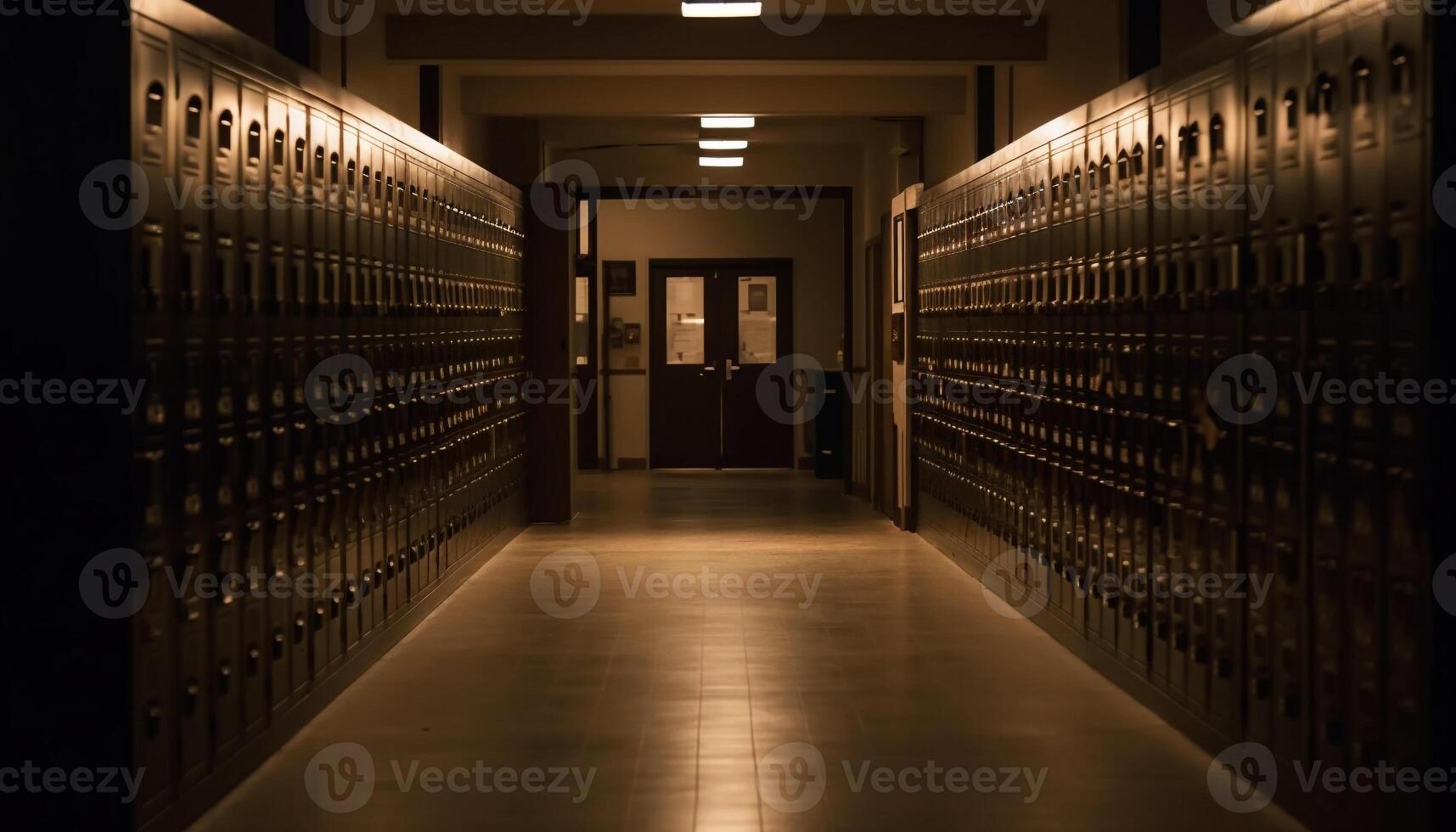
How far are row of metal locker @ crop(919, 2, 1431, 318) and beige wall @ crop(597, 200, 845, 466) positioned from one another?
878 centimetres

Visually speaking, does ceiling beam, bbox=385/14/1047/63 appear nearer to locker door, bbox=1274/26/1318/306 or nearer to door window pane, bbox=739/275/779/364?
locker door, bbox=1274/26/1318/306

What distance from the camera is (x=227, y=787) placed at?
4.23 metres

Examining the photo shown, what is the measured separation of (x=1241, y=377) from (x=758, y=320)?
11.8 m

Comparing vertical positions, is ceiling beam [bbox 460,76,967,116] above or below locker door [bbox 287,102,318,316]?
above

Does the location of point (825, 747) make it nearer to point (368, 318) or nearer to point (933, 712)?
point (933, 712)

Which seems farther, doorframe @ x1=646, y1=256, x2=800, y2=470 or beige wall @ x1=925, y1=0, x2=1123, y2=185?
doorframe @ x1=646, y1=256, x2=800, y2=470

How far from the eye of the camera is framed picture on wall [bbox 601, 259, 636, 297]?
619 inches

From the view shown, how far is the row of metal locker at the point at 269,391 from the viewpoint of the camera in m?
3.68

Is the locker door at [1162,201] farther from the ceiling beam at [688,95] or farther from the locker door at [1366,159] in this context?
the ceiling beam at [688,95]

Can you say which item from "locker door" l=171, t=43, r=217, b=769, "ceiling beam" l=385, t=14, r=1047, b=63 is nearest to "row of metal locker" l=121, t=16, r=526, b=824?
"locker door" l=171, t=43, r=217, b=769

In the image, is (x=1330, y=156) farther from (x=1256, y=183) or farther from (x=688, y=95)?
(x=688, y=95)

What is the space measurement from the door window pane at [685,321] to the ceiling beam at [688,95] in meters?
6.07

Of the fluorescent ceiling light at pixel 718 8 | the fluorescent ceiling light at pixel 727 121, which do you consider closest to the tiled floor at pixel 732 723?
the fluorescent ceiling light at pixel 718 8

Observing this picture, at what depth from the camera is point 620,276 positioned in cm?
1573
